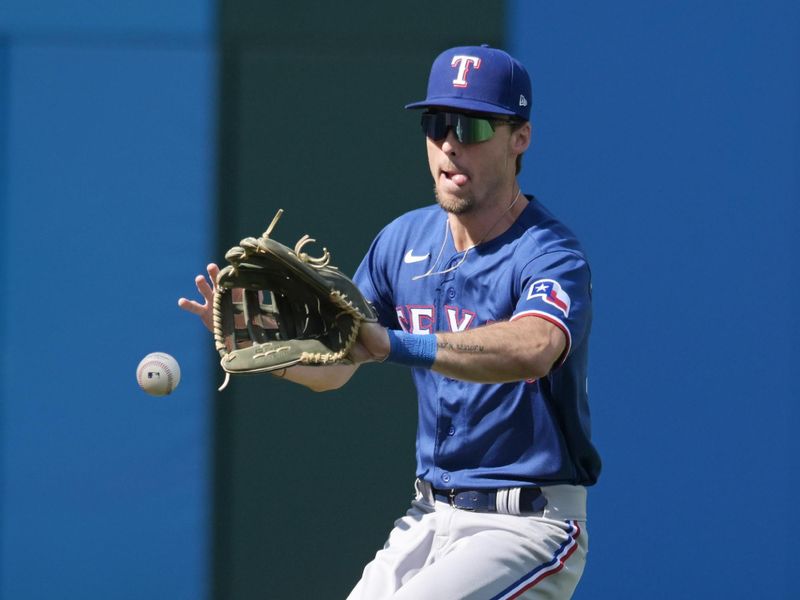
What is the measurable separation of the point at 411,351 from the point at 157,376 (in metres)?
1.49

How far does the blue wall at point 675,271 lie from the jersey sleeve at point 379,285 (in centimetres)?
128

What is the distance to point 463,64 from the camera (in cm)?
353

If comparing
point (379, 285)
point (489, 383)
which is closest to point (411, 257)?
point (379, 285)

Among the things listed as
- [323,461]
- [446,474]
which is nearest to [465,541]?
[446,474]

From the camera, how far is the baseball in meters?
4.16

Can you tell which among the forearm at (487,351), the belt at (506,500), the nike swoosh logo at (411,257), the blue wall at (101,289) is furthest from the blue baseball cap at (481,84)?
the blue wall at (101,289)

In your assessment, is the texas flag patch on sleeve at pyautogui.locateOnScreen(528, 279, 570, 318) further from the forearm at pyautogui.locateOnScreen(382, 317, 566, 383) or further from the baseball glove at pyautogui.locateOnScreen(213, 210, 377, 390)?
the baseball glove at pyautogui.locateOnScreen(213, 210, 377, 390)

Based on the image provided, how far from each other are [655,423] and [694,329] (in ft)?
1.23

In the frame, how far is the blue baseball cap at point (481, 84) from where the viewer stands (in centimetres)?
347

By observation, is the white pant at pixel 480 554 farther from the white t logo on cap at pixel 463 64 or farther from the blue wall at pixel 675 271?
the blue wall at pixel 675 271

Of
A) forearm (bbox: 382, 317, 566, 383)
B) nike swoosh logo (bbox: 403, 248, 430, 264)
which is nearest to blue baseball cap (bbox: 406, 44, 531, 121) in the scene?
nike swoosh logo (bbox: 403, 248, 430, 264)

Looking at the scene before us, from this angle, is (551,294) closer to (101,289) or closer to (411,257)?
(411,257)

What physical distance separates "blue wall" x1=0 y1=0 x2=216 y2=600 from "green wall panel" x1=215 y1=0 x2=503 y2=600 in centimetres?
15

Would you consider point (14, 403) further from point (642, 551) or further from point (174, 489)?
point (642, 551)
